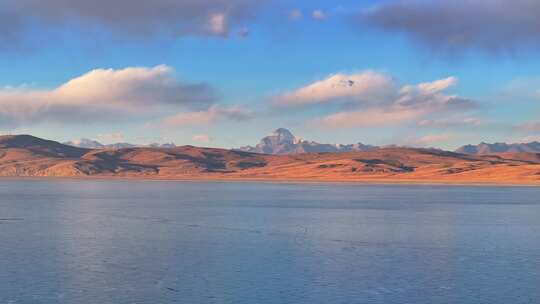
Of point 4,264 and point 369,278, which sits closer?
point 369,278

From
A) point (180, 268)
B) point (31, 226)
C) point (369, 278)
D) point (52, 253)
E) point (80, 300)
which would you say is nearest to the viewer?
point (80, 300)

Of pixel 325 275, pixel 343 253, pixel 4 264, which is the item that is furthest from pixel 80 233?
pixel 325 275

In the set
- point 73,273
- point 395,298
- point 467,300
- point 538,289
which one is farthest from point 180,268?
point 538,289

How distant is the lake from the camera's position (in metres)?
37.7

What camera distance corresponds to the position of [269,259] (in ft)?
163

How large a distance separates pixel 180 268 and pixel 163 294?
844 cm

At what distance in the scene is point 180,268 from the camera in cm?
4588

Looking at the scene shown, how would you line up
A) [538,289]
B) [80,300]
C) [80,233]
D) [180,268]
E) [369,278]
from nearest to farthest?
[80,300] → [538,289] → [369,278] → [180,268] → [80,233]

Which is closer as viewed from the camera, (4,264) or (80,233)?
(4,264)

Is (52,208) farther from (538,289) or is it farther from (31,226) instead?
(538,289)

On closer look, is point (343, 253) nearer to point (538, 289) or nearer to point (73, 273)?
point (538, 289)

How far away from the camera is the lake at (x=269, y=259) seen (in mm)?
37688

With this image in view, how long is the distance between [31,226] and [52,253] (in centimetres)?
2311

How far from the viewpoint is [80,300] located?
1406 inches
